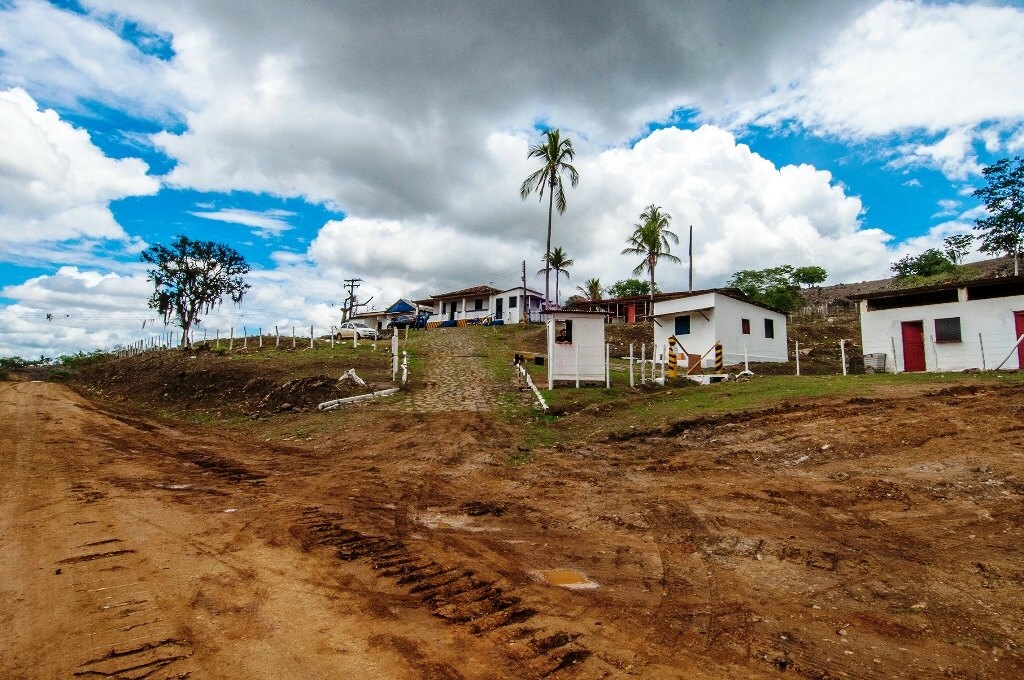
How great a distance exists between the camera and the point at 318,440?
12039 mm

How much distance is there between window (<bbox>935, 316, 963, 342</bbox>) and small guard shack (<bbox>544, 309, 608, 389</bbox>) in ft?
42.0

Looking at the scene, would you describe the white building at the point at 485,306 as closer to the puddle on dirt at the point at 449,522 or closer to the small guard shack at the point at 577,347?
the small guard shack at the point at 577,347

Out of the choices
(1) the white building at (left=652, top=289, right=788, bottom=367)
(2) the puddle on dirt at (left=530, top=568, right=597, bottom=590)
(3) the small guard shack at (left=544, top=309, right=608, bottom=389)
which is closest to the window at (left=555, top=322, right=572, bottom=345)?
(3) the small guard shack at (left=544, top=309, right=608, bottom=389)

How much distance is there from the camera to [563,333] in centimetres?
1836

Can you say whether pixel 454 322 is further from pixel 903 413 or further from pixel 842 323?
pixel 903 413

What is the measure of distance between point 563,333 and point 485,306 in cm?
3679

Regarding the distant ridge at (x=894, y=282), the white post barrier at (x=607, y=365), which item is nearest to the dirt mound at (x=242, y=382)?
the white post barrier at (x=607, y=365)

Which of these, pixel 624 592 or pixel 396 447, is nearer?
pixel 624 592

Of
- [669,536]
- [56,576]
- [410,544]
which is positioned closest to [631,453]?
[669,536]

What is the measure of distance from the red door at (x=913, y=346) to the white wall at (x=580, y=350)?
12.4 m

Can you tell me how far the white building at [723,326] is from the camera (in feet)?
82.0

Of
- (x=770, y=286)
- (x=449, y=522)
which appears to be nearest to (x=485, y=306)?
(x=770, y=286)

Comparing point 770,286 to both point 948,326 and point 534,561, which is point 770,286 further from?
point 534,561

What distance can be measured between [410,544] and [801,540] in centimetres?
418
